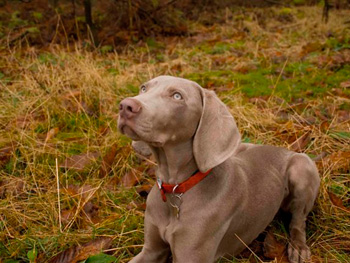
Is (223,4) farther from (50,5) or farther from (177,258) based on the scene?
(177,258)

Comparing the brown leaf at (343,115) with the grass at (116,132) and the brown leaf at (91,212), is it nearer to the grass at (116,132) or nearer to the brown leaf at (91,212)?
the grass at (116,132)

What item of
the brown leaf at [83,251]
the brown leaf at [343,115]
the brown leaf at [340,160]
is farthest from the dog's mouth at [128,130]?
the brown leaf at [343,115]

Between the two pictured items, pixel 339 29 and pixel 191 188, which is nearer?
pixel 191 188

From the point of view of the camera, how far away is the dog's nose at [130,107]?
76.2 inches

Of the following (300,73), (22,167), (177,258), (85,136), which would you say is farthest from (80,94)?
(300,73)

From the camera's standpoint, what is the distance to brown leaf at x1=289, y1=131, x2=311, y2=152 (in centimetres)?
374

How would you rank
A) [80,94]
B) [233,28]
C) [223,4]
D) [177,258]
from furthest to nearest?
[223,4] < [233,28] < [80,94] < [177,258]

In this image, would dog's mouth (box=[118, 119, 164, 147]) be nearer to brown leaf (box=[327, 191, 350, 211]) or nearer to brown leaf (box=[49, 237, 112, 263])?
brown leaf (box=[49, 237, 112, 263])

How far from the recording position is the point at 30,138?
12.5 feet

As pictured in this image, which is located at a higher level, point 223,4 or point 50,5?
point 50,5

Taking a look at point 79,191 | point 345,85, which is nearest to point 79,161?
point 79,191

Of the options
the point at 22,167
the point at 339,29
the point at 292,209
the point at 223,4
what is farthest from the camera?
the point at 223,4

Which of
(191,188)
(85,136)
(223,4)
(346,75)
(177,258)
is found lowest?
(223,4)

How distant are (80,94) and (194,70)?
239 cm
